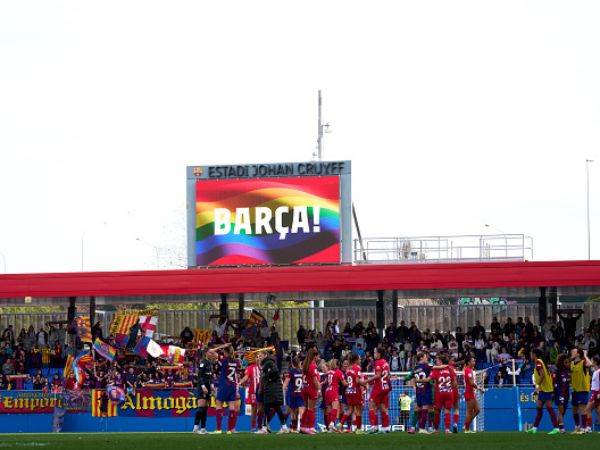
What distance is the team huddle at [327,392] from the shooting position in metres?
29.0

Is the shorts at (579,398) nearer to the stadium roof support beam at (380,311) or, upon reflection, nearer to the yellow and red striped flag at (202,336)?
the stadium roof support beam at (380,311)

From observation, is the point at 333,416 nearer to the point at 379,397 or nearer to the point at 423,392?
the point at 379,397

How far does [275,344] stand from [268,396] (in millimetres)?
11875

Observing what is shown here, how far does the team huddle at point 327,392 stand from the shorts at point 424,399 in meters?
0.01

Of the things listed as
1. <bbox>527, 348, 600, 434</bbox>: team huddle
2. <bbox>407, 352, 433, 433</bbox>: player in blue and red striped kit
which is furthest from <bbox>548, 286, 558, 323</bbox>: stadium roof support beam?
<bbox>407, 352, 433, 433</bbox>: player in blue and red striped kit

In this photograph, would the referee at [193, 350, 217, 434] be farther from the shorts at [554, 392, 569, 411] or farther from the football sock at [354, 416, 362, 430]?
the shorts at [554, 392, 569, 411]

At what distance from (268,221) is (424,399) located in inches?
660

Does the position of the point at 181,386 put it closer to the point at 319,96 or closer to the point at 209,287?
the point at 209,287

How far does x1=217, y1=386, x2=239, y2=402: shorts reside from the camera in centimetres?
2917

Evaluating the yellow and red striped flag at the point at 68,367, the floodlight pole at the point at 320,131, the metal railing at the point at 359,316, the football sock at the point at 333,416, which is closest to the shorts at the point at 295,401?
the football sock at the point at 333,416

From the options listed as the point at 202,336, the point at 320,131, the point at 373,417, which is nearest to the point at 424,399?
the point at 373,417

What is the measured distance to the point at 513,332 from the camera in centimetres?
3953

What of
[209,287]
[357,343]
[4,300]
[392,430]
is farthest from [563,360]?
[4,300]

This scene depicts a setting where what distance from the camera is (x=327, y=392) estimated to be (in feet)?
100
